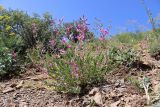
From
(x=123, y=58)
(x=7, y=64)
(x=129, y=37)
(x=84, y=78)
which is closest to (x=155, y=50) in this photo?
(x=123, y=58)

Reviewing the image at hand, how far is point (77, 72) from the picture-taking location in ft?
18.1

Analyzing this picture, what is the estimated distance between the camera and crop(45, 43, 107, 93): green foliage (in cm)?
552

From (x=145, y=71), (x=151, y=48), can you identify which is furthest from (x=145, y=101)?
(x=151, y=48)

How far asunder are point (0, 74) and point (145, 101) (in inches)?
118

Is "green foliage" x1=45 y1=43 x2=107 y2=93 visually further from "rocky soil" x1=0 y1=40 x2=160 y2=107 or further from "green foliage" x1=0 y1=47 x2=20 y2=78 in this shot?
"green foliage" x1=0 y1=47 x2=20 y2=78

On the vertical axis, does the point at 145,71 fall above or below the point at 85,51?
below

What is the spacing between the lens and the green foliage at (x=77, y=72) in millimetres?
5523

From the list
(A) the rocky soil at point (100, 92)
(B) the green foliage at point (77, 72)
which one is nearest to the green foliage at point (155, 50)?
(A) the rocky soil at point (100, 92)

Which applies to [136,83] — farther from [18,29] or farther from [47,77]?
[18,29]

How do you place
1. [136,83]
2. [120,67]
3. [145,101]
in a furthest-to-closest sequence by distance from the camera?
1. [120,67]
2. [136,83]
3. [145,101]

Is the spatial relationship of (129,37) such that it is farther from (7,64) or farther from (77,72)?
(77,72)

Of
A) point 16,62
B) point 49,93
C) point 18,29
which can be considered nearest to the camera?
point 49,93

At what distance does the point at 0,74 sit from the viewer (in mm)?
6773

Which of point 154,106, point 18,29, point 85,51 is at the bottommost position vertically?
point 154,106
